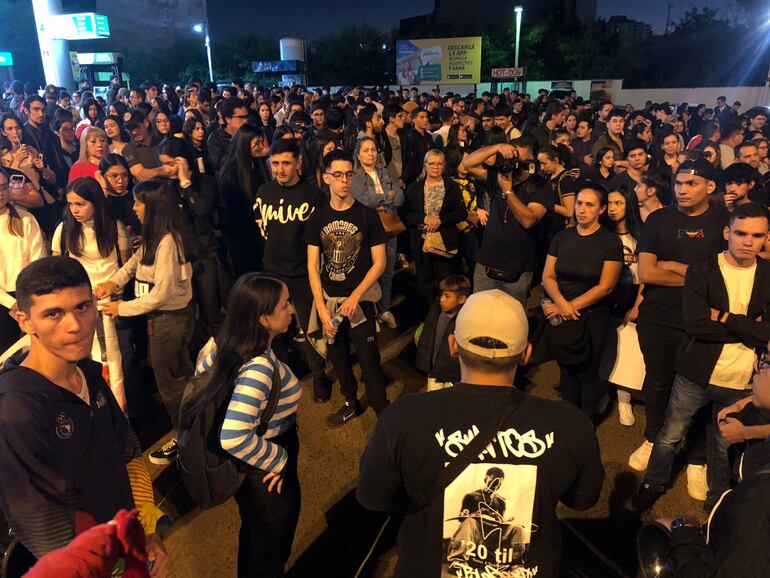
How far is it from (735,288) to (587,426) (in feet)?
6.64

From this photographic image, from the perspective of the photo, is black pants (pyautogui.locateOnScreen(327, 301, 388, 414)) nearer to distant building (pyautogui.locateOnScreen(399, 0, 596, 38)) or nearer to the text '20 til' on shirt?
the text '20 til' on shirt

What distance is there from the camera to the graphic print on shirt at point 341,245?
13.8ft

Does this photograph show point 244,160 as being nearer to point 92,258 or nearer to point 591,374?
point 92,258

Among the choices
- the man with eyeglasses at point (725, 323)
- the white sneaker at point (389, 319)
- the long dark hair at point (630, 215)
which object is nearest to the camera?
the man with eyeglasses at point (725, 323)

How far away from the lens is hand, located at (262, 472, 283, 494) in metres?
2.51

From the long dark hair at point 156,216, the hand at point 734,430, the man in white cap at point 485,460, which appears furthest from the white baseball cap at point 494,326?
the long dark hair at point 156,216

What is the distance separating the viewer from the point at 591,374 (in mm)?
4215

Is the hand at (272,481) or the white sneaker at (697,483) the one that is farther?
the white sneaker at (697,483)

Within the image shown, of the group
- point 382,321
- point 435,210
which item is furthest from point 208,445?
point 382,321

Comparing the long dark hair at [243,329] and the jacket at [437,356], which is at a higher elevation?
the long dark hair at [243,329]

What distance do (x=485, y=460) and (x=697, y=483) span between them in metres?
2.84

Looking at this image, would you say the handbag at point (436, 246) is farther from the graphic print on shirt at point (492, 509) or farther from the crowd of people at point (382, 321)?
the graphic print on shirt at point (492, 509)

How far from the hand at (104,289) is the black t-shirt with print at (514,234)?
9.96 feet

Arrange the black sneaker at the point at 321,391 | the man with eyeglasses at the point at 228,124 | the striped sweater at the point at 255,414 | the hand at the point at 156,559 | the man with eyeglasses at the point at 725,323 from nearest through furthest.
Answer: the hand at the point at 156,559 < the striped sweater at the point at 255,414 < the man with eyeglasses at the point at 725,323 < the black sneaker at the point at 321,391 < the man with eyeglasses at the point at 228,124
